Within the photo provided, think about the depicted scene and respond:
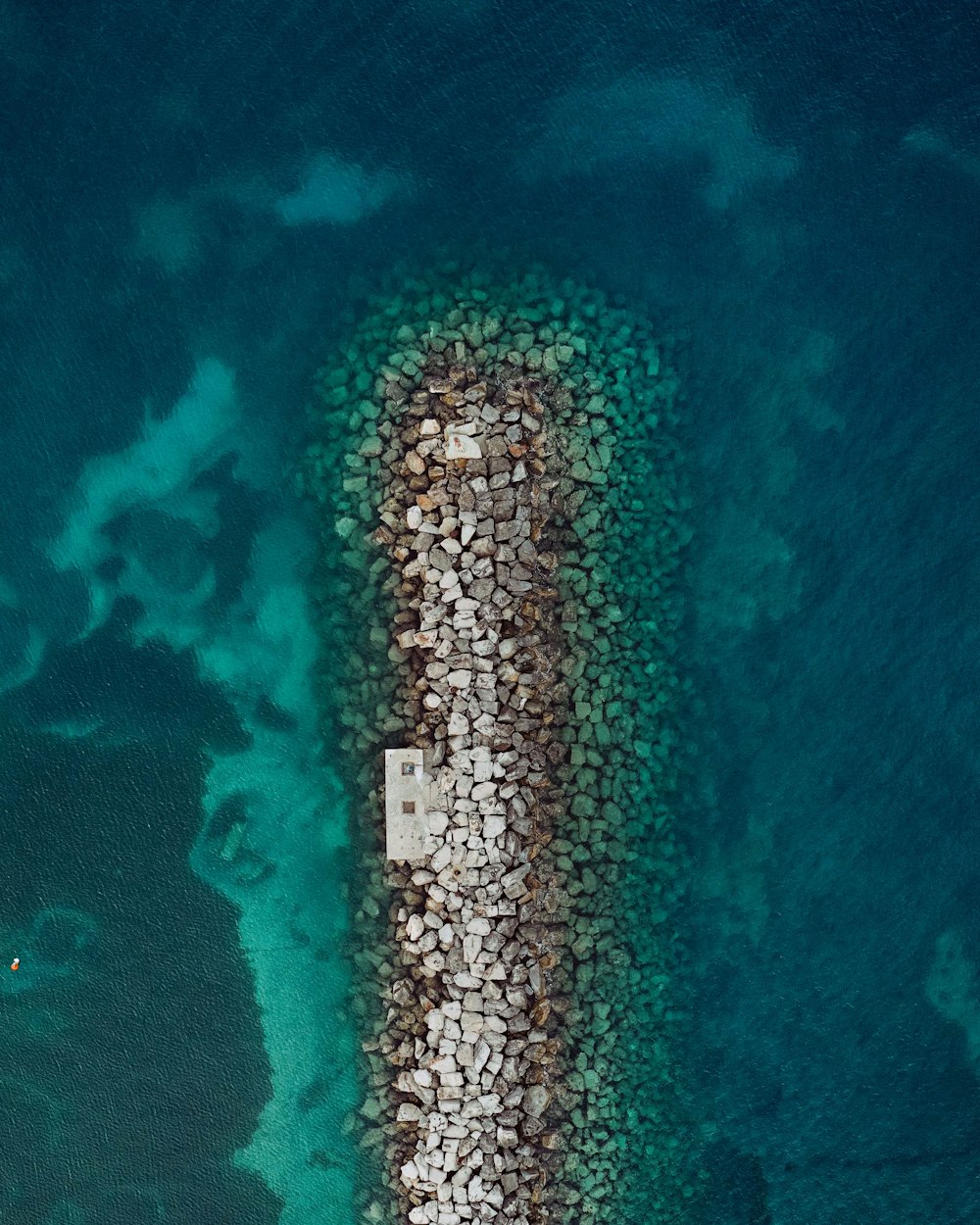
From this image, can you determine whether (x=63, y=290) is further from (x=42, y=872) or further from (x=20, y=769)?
(x=42, y=872)

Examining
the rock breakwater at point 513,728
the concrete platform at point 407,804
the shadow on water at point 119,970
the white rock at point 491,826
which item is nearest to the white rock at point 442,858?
the rock breakwater at point 513,728

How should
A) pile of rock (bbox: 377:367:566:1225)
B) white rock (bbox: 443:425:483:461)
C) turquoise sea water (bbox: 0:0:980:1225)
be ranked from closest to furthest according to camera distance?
white rock (bbox: 443:425:483:461)
pile of rock (bbox: 377:367:566:1225)
turquoise sea water (bbox: 0:0:980:1225)

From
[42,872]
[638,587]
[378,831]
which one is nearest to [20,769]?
[42,872]

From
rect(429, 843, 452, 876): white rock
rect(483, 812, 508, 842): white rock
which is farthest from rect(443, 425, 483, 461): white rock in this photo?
rect(429, 843, 452, 876): white rock

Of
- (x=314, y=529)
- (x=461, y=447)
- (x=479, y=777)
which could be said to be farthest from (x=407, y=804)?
(x=461, y=447)

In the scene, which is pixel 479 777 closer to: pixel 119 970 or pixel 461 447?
pixel 461 447

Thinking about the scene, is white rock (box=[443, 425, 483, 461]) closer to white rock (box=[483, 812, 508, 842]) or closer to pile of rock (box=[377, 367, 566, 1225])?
pile of rock (box=[377, 367, 566, 1225])

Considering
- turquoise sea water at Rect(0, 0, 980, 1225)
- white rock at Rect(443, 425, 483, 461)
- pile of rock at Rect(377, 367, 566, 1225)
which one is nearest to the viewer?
white rock at Rect(443, 425, 483, 461)
